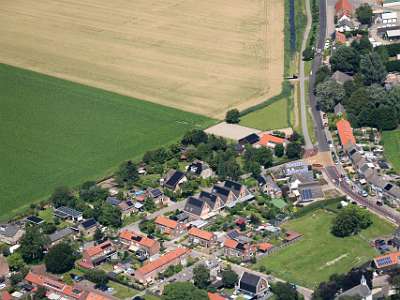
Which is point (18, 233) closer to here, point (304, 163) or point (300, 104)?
point (304, 163)

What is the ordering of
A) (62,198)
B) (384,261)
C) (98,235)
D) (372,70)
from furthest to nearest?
(372,70), (62,198), (98,235), (384,261)

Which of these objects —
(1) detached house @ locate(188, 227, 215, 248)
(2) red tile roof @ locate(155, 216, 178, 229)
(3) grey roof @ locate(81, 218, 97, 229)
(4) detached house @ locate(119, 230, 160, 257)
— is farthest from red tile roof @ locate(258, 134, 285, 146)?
(3) grey roof @ locate(81, 218, 97, 229)

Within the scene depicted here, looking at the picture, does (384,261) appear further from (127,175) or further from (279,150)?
(127,175)

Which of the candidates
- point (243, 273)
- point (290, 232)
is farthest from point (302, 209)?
point (243, 273)

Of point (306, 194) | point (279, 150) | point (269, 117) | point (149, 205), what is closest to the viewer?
point (149, 205)

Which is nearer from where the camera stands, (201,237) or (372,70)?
(201,237)

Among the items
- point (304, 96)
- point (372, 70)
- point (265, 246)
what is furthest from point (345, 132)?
point (265, 246)
